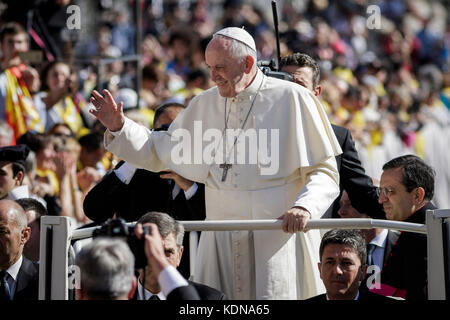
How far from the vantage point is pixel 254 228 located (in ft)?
16.2

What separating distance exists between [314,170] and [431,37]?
14461 mm

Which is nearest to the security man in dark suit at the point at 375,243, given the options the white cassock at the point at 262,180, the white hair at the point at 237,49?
the white cassock at the point at 262,180

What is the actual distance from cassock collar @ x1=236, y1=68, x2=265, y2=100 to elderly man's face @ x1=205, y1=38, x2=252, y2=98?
0.14 m

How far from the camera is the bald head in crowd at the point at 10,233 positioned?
5879mm

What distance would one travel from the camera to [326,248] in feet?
17.0

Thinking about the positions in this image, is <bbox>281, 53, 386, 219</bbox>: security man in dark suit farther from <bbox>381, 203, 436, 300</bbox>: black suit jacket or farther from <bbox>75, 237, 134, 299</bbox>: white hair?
<bbox>75, 237, 134, 299</bbox>: white hair

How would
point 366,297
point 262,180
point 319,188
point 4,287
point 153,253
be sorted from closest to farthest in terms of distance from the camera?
point 153,253 < point 366,297 < point 319,188 < point 262,180 < point 4,287

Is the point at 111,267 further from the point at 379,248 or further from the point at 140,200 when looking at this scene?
the point at 379,248

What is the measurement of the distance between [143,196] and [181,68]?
25.8ft

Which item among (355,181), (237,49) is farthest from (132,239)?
(355,181)

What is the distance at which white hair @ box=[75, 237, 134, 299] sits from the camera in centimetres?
394

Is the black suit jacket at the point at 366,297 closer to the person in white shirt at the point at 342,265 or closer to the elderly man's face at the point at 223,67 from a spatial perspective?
the person in white shirt at the point at 342,265

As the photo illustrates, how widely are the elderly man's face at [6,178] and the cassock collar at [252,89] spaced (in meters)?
2.29

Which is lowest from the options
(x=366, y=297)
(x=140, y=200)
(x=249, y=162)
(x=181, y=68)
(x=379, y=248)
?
(x=366, y=297)
